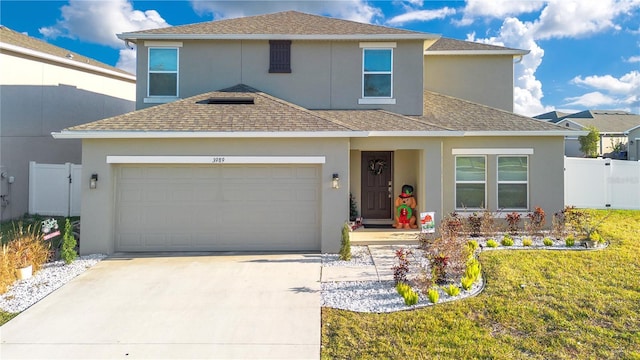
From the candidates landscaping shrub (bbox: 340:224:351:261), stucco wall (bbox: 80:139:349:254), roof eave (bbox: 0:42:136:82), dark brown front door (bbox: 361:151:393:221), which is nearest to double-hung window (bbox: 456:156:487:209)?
dark brown front door (bbox: 361:151:393:221)

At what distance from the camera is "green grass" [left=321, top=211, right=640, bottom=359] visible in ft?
15.8

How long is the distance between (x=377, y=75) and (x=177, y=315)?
977 centimetres

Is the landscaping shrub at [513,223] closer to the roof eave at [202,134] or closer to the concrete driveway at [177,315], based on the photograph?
the roof eave at [202,134]

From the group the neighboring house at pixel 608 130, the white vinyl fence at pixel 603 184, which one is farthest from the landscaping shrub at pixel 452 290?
the neighboring house at pixel 608 130

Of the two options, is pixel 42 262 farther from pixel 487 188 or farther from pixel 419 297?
pixel 487 188

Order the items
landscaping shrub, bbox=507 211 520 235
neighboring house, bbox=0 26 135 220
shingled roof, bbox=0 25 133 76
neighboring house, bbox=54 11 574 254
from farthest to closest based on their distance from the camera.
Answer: shingled roof, bbox=0 25 133 76
neighboring house, bbox=0 26 135 220
landscaping shrub, bbox=507 211 520 235
neighboring house, bbox=54 11 574 254

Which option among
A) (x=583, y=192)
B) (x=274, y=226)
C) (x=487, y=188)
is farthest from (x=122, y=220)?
(x=583, y=192)

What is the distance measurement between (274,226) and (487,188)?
22.5ft

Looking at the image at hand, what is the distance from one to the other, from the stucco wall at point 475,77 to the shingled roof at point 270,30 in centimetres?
251

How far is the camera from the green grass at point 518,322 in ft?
15.8

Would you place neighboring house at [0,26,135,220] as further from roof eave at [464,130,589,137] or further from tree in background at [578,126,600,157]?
tree in background at [578,126,600,157]

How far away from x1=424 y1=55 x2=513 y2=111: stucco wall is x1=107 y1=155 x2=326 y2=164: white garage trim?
7581mm

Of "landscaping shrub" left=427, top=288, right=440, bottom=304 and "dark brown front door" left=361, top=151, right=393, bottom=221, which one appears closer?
"landscaping shrub" left=427, top=288, right=440, bottom=304

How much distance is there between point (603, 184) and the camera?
14.5 m
